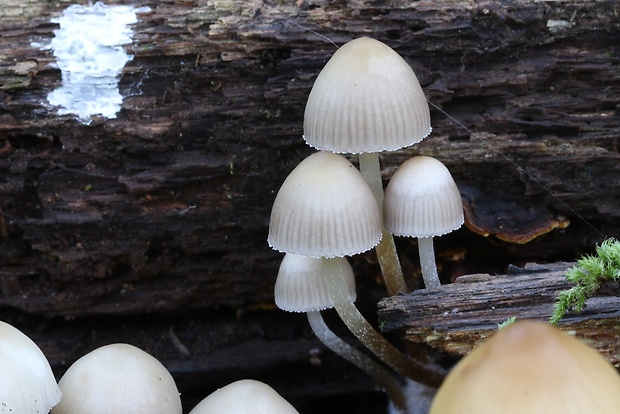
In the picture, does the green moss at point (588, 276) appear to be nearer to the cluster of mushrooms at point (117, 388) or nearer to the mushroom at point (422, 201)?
the mushroom at point (422, 201)

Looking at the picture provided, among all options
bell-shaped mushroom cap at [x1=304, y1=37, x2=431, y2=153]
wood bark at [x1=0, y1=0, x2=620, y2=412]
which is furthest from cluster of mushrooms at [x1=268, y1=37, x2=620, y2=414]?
wood bark at [x1=0, y1=0, x2=620, y2=412]

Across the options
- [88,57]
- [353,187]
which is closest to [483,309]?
[353,187]

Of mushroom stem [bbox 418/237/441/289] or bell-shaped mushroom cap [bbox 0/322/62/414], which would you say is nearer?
bell-shaped mushroom cap [bbox 0/322/62/414]

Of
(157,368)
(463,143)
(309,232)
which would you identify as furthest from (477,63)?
(157,368)

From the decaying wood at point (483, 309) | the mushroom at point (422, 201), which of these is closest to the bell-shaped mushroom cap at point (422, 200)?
the mushroom at point (422, 201)

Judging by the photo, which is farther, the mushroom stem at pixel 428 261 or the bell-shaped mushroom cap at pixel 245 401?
the mushroom stem at pixel 428 261

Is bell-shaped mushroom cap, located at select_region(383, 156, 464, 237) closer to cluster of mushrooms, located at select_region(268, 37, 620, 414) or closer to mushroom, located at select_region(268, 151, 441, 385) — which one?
cluster of mushrooms, located at select_region(268, 37, 620, 414)

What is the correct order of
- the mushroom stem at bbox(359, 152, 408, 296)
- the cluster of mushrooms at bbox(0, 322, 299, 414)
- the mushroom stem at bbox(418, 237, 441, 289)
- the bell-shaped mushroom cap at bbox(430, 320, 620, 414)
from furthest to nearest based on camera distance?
the mushroom stem at bbox(418, 237, 441, 289) < the mushroom stem at bbox(359, 152, 408, 296) < the cluster of mushrooms at bbox(0, 322, 299, 414) < the bell-shaped mushroom cap at bbox(430, 320, 620, 414)
